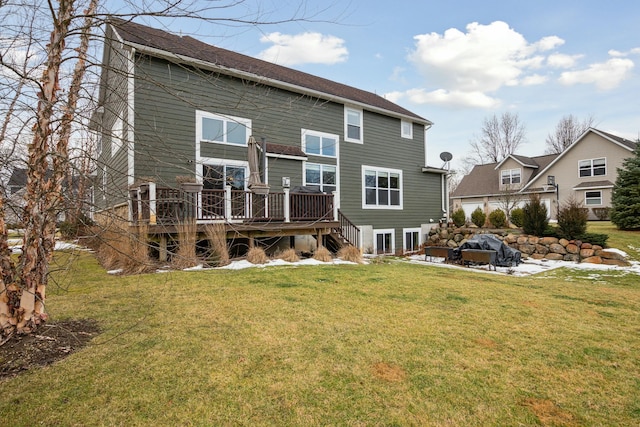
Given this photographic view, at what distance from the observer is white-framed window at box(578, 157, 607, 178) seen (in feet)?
77.6

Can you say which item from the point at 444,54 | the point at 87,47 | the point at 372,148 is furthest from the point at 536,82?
the point at 87,47

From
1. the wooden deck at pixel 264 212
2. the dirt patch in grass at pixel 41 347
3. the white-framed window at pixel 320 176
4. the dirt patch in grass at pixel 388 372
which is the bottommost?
the dirt patch in grass at pixel 388 372

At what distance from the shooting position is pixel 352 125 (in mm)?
14484

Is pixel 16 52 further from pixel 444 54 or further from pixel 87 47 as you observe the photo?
pixel 444 54

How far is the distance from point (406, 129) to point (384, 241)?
19.3 feet

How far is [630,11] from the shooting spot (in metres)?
10.8

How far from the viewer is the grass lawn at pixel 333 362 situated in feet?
7.50

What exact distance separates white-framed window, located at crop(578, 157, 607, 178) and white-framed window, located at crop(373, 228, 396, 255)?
62.1ft

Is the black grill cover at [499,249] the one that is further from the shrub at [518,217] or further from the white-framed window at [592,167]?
the white-framed window at [592,167]

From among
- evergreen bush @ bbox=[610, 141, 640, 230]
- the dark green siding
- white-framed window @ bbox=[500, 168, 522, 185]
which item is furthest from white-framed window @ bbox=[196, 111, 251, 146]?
white-framed window @ bbox=[500, 168, 522, 185]

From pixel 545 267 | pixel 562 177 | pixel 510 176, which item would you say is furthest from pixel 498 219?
pixel 510 176

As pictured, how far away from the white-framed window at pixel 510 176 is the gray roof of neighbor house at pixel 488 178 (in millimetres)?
614

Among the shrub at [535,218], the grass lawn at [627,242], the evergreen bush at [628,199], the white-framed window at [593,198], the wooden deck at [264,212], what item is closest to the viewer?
the wooden deck at [264,212]

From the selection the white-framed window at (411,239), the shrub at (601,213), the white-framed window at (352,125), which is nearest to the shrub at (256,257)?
the white-framed window at (352,125)
